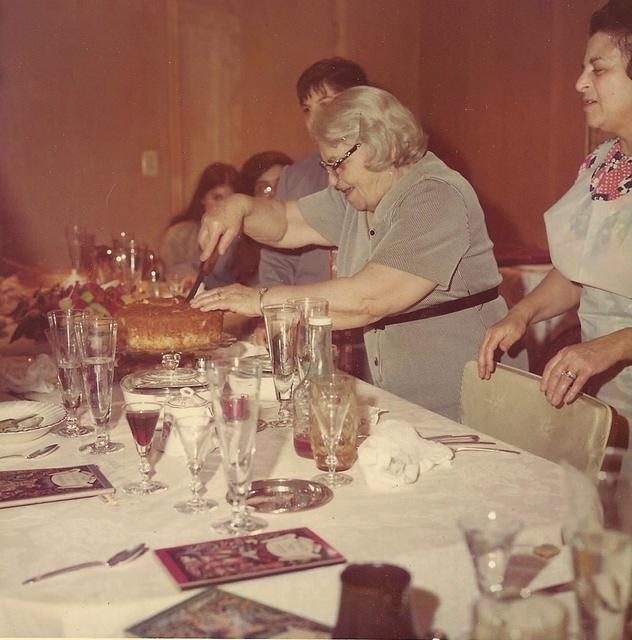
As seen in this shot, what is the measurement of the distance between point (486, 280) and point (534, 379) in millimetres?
533

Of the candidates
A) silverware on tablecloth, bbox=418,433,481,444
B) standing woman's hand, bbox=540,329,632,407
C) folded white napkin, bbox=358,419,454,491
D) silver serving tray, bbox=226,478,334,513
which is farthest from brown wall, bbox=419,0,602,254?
silver serving tray, bbox=226,478,334,513

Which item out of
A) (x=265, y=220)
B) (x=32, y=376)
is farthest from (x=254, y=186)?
(x=32, y=376)

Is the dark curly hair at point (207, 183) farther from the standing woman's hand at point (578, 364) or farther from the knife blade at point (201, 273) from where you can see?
the standing woman's hand at point (578, 364)

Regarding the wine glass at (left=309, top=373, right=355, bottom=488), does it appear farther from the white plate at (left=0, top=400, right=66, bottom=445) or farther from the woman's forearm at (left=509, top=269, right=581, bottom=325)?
the woman's forearm at (left=509, top=269, right=581, bottom=325)

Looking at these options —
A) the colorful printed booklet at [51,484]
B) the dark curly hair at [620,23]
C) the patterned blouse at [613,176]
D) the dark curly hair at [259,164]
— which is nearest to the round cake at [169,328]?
the colorful printed booklet at [51,484]

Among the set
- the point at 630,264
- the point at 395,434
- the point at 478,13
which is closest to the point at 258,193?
the point at 478,13

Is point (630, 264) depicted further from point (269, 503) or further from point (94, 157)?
point (94, 157)

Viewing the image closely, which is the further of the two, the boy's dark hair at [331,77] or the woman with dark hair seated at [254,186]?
the woman with dark hair seated at [254,186]

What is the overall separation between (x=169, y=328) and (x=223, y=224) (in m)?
0.48

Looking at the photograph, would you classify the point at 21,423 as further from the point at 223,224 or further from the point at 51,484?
the point at 223,224

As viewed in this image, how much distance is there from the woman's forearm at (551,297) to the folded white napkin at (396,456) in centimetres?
82

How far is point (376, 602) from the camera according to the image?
78 centimetres

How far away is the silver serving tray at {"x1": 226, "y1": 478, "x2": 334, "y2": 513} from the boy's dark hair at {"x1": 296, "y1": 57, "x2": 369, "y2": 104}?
5.92 feet

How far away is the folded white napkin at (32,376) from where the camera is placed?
1.97 m
